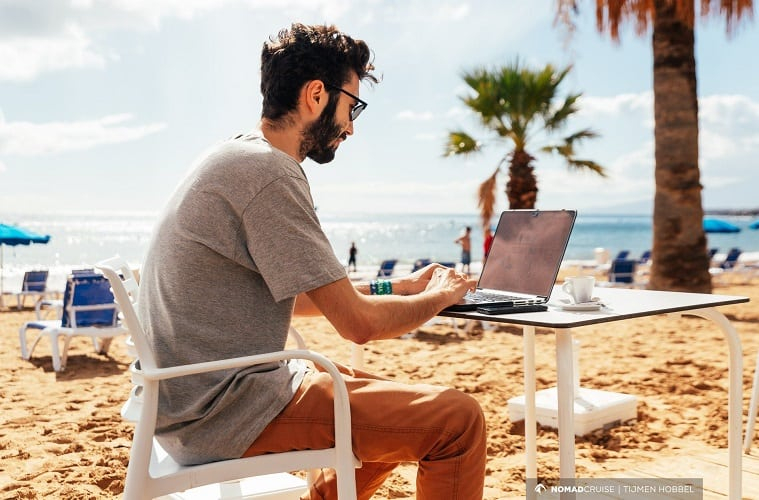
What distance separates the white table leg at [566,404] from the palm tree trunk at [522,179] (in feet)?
40.7

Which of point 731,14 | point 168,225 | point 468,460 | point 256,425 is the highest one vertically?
point 731,14

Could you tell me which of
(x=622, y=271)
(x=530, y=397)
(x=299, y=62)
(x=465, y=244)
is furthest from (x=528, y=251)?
(x=465, y=244)

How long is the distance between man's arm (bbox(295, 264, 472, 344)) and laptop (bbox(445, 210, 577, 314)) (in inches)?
3.7

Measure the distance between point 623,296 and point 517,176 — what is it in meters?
11.9

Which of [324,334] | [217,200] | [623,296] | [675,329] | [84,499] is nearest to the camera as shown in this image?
[217,200]

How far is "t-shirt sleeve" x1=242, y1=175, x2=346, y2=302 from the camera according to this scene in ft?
5.18

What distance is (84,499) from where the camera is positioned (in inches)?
113

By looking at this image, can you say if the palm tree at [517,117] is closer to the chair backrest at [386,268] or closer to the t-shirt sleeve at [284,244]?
the chair backrest at [386,268]

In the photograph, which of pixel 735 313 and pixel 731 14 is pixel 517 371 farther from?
pixel 731 14

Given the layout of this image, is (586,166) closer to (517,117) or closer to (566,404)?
(517,117)

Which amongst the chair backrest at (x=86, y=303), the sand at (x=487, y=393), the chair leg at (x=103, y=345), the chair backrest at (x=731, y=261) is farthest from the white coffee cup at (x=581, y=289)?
the chair backrest at (x=731, y=261)

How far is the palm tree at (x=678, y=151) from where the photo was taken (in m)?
8.80

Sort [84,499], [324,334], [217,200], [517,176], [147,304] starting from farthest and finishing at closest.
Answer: [517,176] → [324,334] → [84,499] → [147,304] → [217,200]

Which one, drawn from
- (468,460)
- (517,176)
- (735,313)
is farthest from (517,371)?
(517,176)
